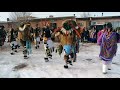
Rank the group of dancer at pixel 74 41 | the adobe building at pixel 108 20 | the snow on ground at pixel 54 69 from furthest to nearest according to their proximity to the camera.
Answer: the adobe building at pixel 108 20
the group of dancer at pixel 74 41
the snow on ground at pixel 54 69

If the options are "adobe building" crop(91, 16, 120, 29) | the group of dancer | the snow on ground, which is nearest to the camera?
the snow on ground

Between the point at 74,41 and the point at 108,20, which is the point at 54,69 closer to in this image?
the point at 74,41

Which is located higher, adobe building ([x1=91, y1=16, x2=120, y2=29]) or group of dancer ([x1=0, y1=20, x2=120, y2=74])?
adobe building ([x1=91, y1=16, x2=120, y2=29])

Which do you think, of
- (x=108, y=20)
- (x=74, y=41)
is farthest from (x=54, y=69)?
(x=108, y=20)

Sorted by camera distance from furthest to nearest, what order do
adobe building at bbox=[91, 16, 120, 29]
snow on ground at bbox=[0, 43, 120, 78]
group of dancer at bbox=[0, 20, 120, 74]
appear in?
adobe building at bbox=[91, 16, 120, 29], group of dancer at bbox=[0, 20, 120, 74], snow on ground at bbox=[0, 43, 120, 78]

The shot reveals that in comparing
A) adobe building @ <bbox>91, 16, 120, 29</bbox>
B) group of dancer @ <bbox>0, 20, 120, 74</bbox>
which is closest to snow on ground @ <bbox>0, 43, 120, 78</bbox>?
group of dancer @ <bbox>0, 20, 120, 74</bbox>

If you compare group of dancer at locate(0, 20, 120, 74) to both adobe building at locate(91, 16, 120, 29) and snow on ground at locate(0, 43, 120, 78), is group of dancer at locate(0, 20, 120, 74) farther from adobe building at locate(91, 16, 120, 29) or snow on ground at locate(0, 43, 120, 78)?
adobe building at locate(91, 16, 120, 29)

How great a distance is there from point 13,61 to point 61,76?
3.50m

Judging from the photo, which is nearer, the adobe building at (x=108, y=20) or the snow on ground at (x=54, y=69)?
the snow on ground at (x=54, y=69)

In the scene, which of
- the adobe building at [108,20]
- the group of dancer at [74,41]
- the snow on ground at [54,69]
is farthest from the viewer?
the adobe building at [108,20]

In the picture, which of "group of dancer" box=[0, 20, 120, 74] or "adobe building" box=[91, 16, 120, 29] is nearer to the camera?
"group of dancer" box=[0, 20, 120, 74]

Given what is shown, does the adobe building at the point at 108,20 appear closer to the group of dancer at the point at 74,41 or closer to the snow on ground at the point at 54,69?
the snow on ground at the point at 54,69

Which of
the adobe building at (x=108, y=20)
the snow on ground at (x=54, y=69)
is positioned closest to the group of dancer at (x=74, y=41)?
the snow on ground at (x=54, y=69)

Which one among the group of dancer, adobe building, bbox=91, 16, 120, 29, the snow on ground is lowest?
the snow on ground
